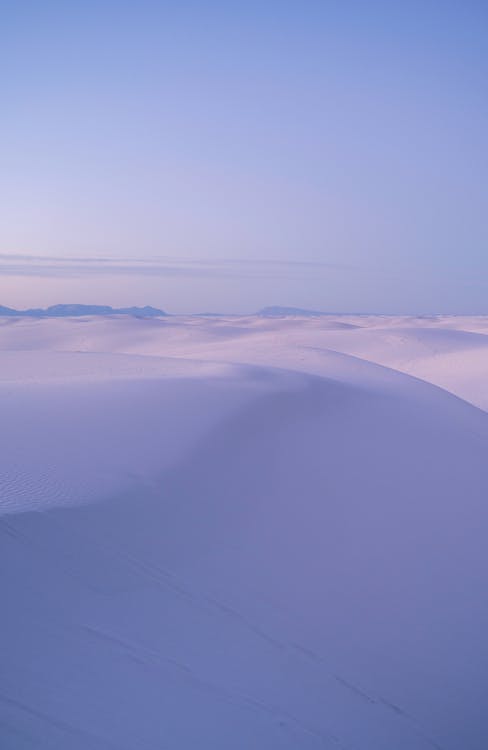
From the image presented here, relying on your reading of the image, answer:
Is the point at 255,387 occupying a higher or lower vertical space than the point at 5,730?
higher

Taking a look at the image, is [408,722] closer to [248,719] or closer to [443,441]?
[248,719]

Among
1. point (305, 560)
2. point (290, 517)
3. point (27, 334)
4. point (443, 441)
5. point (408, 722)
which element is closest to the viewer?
point (408, 722)

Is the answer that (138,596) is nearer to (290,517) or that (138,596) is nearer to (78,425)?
(290,517)

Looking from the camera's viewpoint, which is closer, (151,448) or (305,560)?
(305,560)

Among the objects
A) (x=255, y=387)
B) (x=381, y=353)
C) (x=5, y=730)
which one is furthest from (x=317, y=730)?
(x=381, y=353)

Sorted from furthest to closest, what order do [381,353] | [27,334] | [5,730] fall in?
[27,334] < [381,353] < [5,730]

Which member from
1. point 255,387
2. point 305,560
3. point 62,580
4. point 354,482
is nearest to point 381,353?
point 255,387

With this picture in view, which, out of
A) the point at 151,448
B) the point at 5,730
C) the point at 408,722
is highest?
the point at 151,448
